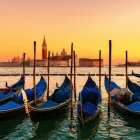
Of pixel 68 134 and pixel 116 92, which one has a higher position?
pixel 116 92

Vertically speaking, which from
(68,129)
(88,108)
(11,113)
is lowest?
(68,129)

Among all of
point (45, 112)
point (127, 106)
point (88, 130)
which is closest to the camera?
point (88, 130)

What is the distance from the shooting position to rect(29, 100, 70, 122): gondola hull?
15094 millimetres

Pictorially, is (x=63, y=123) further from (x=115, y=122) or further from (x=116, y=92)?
(x=116, y=92)

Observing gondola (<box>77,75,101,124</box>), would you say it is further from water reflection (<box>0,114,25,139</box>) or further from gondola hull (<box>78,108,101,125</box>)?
water reflection (<box>0,114,25,139</box>)

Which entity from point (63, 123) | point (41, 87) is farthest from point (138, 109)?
point (41, 87)

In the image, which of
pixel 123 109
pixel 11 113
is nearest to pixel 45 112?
pixel 11 113

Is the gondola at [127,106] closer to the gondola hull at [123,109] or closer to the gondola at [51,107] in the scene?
the gondola hull at [123,109]

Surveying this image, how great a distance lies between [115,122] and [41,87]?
33.4 ft

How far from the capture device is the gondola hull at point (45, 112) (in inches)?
594

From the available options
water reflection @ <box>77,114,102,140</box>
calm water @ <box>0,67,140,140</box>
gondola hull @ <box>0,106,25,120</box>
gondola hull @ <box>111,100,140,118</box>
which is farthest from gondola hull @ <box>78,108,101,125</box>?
gondola hull @ <box>0,106,25,120</box>

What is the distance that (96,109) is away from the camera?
16625 millimetres

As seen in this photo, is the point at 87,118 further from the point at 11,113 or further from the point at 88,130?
the point at 11,113

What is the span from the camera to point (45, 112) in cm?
1612
